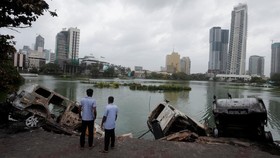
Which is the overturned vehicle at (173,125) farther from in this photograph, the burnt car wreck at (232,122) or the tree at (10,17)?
the tree at (10,17)

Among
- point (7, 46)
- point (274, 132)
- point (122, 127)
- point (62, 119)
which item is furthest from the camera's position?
point (274, 132)

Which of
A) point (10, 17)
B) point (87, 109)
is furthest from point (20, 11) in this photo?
point (87, 109)

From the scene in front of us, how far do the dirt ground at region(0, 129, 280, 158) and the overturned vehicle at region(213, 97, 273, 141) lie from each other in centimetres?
106

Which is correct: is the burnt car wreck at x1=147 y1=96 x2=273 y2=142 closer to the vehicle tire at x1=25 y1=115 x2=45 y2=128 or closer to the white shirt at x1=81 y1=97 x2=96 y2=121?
the white shirt at x1=81 y1=97 x2=96 y2=121

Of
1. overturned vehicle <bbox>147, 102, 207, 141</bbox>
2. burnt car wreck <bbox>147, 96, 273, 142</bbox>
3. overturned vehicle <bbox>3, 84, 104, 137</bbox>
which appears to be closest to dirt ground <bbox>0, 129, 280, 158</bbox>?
burnt car wreck <bbox>147, 96, 273, 142</bbox>

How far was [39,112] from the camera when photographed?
11.2 metres

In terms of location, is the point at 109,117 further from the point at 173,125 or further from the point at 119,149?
the point at 173,125

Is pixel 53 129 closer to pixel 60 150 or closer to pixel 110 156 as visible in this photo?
pixel 60 150

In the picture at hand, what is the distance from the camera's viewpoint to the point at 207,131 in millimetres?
12156

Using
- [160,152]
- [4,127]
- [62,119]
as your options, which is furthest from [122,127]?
[160,152]

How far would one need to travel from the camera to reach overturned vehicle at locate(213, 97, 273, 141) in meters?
10.0

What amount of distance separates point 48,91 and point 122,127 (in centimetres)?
853

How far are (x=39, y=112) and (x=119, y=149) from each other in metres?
4.68

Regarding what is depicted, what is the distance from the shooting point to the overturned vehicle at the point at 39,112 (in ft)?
35.7
